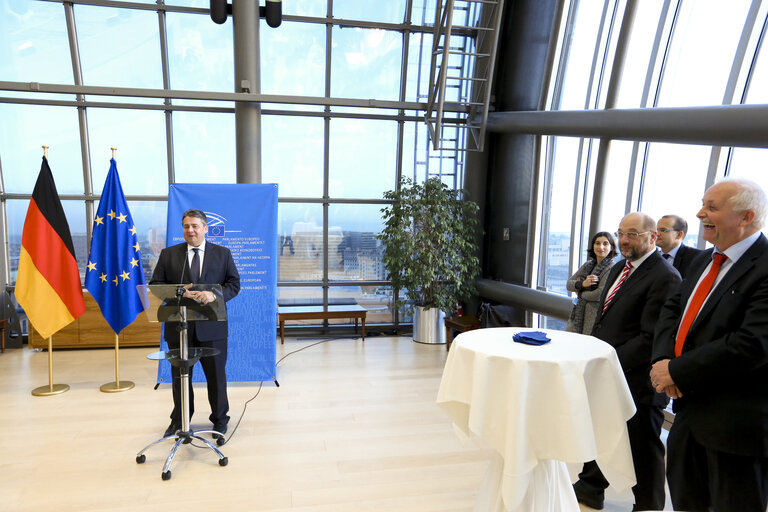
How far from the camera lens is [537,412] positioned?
7.29ft

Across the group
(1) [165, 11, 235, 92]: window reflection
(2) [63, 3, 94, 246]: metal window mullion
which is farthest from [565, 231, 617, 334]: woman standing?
(2) [63, 3, 94, 246]: metal window mullion

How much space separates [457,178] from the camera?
8.98m

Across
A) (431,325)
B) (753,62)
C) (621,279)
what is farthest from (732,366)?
(431,325)

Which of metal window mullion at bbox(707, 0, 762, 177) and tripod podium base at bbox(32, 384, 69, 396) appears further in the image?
tripod podium base at bbox(32, 384, 69, 396)

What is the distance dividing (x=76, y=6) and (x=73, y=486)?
23.0 feet

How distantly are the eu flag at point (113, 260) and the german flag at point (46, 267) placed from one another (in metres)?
0.24

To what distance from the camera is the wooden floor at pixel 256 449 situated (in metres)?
3.40

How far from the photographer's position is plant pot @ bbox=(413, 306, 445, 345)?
315 inches

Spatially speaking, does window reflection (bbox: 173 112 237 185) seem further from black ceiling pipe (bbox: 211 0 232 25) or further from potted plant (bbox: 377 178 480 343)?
potted plant (bbox: 377 178 480 343)

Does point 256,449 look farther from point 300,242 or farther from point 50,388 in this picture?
point 300,242

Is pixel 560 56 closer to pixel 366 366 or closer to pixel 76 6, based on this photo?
pixel 366 366

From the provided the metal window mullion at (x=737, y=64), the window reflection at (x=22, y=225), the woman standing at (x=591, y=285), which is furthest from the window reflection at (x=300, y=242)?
the metal window mullion at (x=737, y=64)

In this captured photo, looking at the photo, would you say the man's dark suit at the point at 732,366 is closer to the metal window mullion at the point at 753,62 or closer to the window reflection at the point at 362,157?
the metal window mullion at the point at 753,62

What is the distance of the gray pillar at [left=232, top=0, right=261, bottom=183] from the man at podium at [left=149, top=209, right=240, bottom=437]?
3561mm
